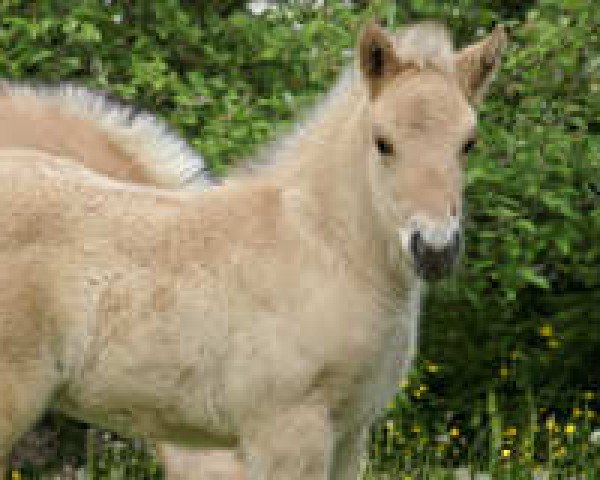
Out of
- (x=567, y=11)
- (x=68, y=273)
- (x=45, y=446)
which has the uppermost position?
(x=567, y=11)

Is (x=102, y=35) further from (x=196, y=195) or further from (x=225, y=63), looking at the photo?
(x=196, y=195)

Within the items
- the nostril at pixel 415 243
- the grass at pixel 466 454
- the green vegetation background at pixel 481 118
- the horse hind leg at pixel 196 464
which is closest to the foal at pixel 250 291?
the nostril at pixel 415 243

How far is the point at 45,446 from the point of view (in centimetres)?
828

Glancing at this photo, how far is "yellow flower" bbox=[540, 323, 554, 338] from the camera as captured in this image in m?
8.34

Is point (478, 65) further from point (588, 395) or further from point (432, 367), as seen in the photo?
point (588, 395)

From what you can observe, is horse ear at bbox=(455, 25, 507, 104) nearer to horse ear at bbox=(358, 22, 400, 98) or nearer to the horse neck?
horse ear at bbox=(358, 22, 400, 98)

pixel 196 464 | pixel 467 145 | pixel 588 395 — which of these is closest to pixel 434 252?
pixel 467 145

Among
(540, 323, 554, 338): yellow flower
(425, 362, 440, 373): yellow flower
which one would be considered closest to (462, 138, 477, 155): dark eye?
(425, 362, 440, 373): yellow flower

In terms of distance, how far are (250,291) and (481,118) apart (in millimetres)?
3357

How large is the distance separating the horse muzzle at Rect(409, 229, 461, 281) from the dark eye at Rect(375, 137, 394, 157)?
0.34 metres

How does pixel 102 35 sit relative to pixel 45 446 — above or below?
above

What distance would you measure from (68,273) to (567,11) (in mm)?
4047

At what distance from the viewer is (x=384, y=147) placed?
5.00 meters

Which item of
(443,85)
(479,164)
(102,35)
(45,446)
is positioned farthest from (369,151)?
(45,446)
